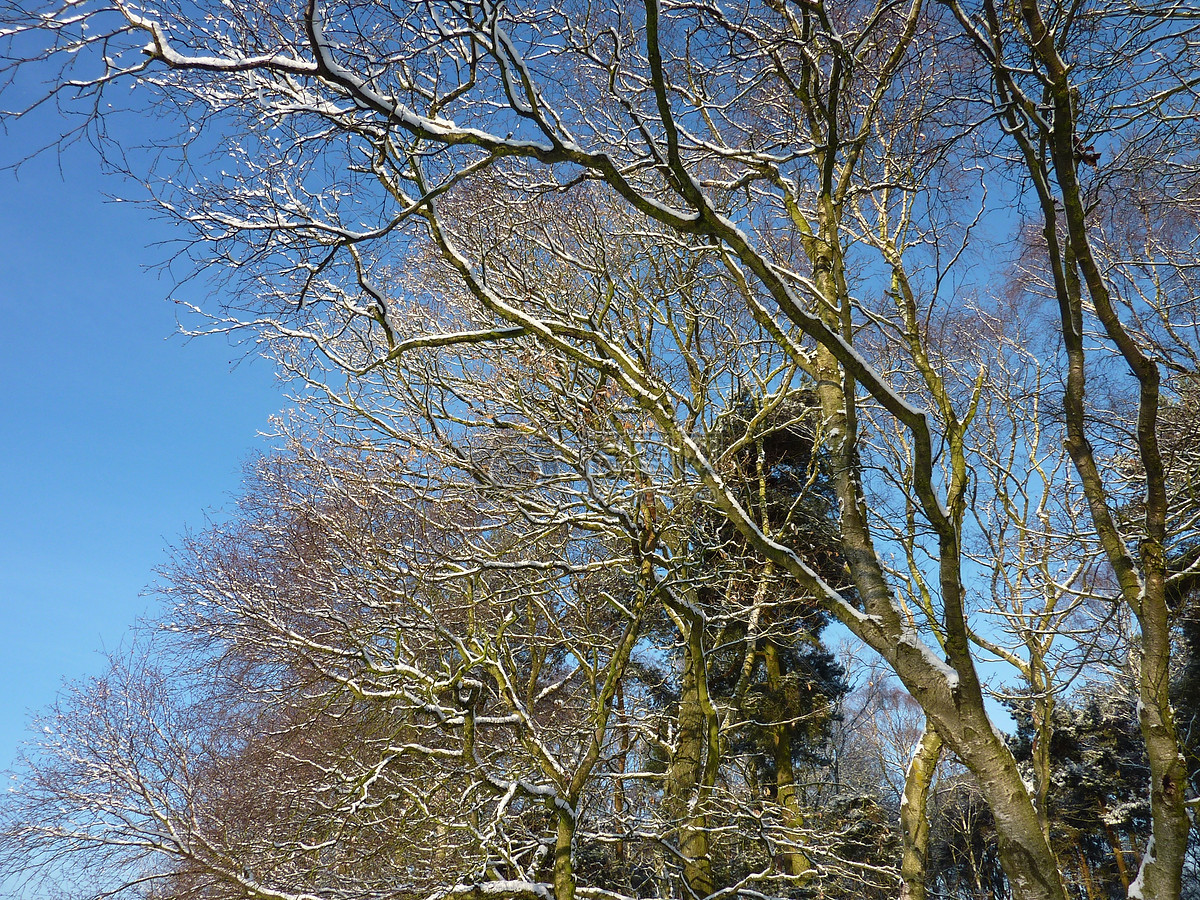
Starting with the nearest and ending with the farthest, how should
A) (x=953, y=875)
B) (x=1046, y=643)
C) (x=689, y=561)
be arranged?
(x=689, y=561) → (x=1046, y=643) → (x=953, y=875)

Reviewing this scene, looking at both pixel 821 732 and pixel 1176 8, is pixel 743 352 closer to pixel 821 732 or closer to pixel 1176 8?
pixel 1176 8

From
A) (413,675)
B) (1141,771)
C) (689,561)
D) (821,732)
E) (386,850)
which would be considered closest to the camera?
(413,675)

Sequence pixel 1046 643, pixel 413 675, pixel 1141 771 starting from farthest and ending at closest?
pixel 1141 771 → pixel 1046 643 → pixel 413 675

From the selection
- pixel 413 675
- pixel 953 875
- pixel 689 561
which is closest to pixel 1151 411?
pixel 689 561

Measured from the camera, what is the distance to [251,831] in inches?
319

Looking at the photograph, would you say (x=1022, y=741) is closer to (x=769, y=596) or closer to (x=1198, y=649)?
(x=1198, y=649)

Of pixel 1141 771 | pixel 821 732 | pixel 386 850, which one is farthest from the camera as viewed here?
pixel 1141 771

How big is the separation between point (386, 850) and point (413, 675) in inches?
97.1

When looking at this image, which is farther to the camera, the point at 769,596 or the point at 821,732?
the point at 821,732

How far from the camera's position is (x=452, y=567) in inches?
252

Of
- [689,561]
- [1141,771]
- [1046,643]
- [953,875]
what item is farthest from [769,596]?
[953,875]

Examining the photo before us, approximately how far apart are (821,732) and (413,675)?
8.85 metres

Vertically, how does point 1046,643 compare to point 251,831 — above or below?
above

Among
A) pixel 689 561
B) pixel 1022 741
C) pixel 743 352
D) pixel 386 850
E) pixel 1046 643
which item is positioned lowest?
pixel 386 850
